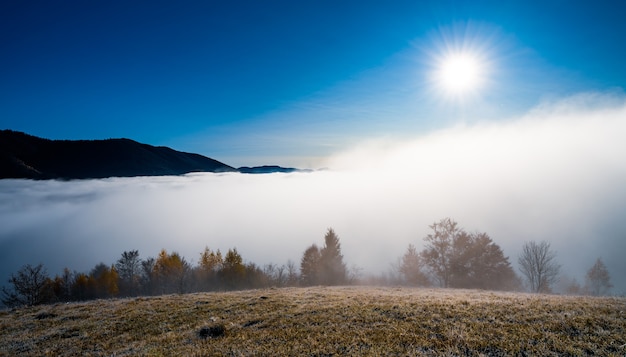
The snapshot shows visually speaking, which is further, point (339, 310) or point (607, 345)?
point (339, 310)

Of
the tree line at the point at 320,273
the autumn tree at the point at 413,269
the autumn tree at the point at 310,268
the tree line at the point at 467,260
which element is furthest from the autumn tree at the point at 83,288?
the tree line at the point at 467,260

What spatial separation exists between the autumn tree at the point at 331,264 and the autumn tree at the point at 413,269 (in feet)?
46.7

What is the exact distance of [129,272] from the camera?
8762 centimetres

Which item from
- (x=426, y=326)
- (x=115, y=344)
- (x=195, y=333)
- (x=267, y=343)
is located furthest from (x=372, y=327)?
(x=115, y=344)

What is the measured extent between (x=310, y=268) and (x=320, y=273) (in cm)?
269

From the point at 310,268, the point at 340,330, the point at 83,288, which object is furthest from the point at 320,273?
the point at 83,288

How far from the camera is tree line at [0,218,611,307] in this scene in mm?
54531

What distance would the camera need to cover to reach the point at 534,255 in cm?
5975

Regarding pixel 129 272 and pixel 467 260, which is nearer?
pixel 467 260

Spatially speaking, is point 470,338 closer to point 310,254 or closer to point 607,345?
point 607,345

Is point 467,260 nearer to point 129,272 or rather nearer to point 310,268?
point 310,268

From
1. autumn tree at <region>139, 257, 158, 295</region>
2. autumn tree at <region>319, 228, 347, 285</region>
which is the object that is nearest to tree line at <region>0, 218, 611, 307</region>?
autumn tree at <region>319, 228, 347, 285</region>

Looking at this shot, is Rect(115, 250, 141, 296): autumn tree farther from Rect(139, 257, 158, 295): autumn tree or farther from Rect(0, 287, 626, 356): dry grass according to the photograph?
Rect(0, 287, 626, 356): dry grass

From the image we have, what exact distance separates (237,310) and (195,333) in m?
4.70
